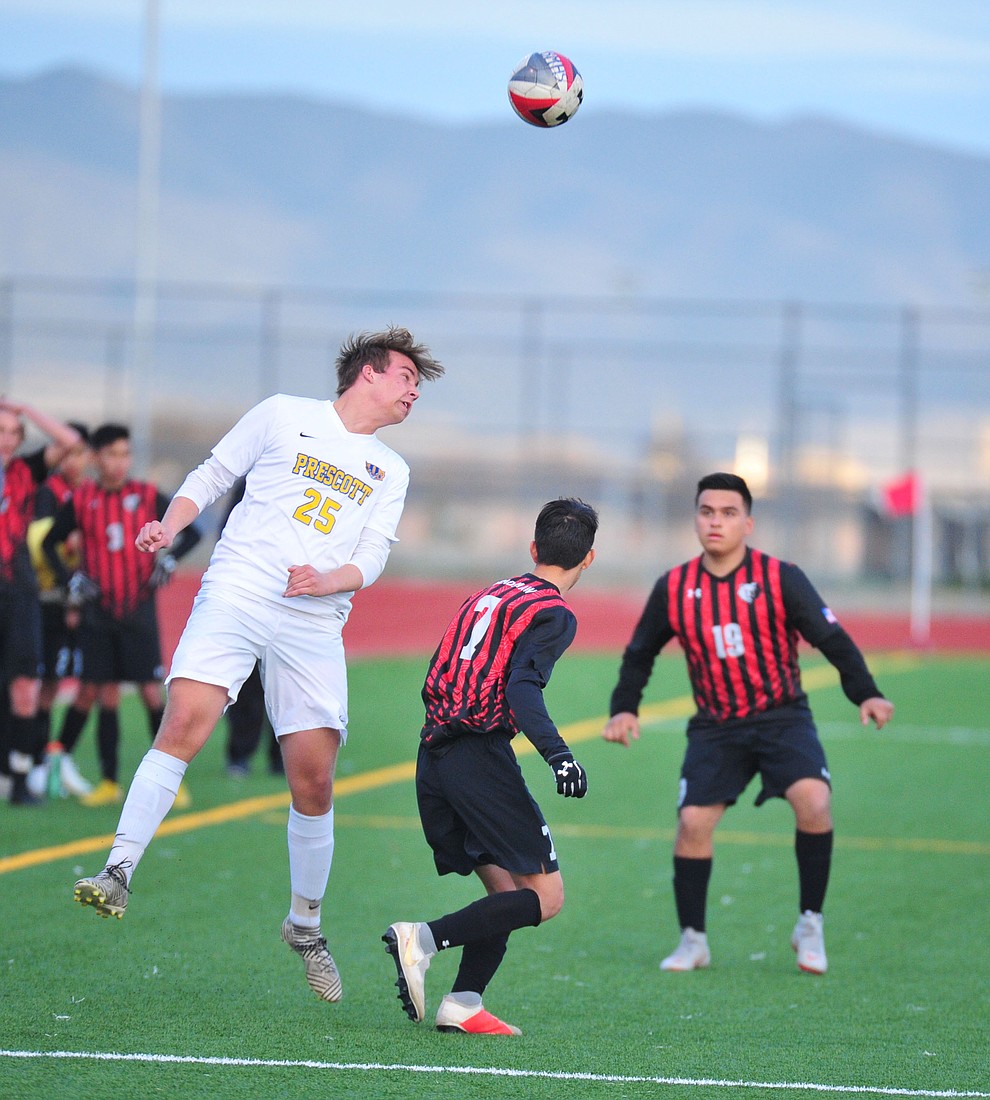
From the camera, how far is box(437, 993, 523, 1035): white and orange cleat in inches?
188

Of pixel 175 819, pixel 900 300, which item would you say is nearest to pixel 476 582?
pixel 175 819

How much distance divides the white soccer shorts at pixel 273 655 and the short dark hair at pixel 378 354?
2.55 feet

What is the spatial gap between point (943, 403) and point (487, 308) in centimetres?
1109

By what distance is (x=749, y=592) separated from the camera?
608 centimetres

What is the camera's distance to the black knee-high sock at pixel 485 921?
4.68 meters

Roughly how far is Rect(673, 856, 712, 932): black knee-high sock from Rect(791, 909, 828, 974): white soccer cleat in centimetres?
35

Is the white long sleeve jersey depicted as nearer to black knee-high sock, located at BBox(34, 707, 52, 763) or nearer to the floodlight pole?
black knee-high sock, located at BBox(34, 707, 52, 763)

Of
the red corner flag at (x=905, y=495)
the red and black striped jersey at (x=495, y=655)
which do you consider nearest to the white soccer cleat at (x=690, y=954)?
the red and black striped jersey at (x=495, y=655)

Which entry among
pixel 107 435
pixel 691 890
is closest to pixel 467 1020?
pixel 691 890

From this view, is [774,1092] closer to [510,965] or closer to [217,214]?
[510,965]

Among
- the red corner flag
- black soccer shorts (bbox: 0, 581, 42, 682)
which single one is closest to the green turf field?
black soccer shorts (bbox: 0, 581, 42, 682)

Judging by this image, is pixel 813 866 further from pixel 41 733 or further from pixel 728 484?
pixel 41 733

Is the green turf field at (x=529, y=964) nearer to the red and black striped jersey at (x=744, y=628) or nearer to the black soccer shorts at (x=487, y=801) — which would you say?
the black soccer shorts at (x=487, y=801)

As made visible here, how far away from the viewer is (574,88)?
6496 mm
